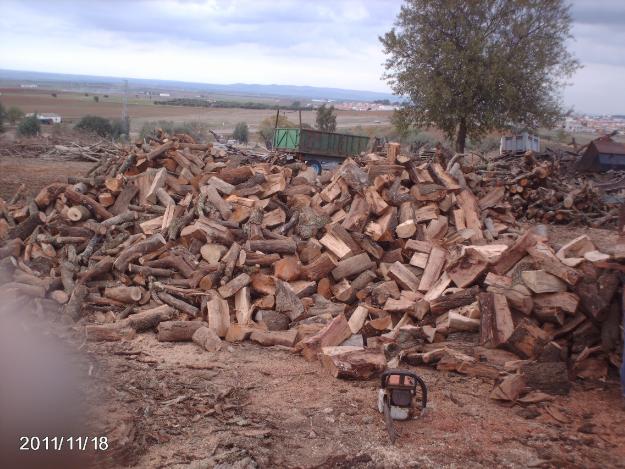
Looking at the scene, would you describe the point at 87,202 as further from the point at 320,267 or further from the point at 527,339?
the point at 527,339

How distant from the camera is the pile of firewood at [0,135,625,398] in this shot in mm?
5375

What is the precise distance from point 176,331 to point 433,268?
324cm

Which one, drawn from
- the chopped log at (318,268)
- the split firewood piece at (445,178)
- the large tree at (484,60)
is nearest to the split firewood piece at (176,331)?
the chopped log at (318,268)

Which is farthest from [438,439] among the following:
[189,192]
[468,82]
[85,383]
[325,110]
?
[325,110]

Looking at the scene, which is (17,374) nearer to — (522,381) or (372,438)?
(372,438)

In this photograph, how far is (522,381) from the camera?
486cm

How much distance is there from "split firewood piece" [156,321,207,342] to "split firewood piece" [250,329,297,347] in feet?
2.18

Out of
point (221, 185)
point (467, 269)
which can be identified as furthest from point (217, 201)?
point (467, 269)

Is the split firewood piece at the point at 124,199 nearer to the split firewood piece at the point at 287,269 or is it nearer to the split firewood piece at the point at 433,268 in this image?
the split firewood piece at the point at 287,269

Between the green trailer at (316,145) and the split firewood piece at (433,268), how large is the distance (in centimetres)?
1116

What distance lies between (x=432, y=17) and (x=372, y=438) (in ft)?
62.7

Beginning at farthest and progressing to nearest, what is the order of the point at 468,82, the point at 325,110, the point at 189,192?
the point at 325,110, the point at 468,82, the point at 189,192

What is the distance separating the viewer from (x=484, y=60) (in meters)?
19.7
